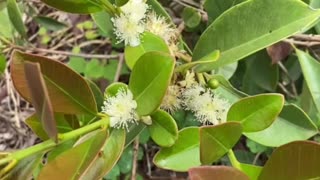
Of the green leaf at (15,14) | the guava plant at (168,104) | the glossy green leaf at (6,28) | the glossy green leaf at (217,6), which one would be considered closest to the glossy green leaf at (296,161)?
the guava plant at (168,104)

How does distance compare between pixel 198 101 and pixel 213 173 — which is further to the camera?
pixel 198 101

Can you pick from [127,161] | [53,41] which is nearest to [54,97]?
[127,161]

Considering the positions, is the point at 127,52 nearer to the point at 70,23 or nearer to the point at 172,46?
the point at 172,46

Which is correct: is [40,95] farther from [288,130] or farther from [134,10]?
[288,130]

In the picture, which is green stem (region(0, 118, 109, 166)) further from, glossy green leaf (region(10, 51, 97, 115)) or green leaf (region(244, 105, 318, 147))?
green leaf (region(244, 105, 318, 147))

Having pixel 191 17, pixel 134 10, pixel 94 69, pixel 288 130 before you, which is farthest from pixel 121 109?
pixel 94 69

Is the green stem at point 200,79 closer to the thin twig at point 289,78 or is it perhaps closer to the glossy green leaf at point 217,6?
the glossy green leaf at point 217,6
